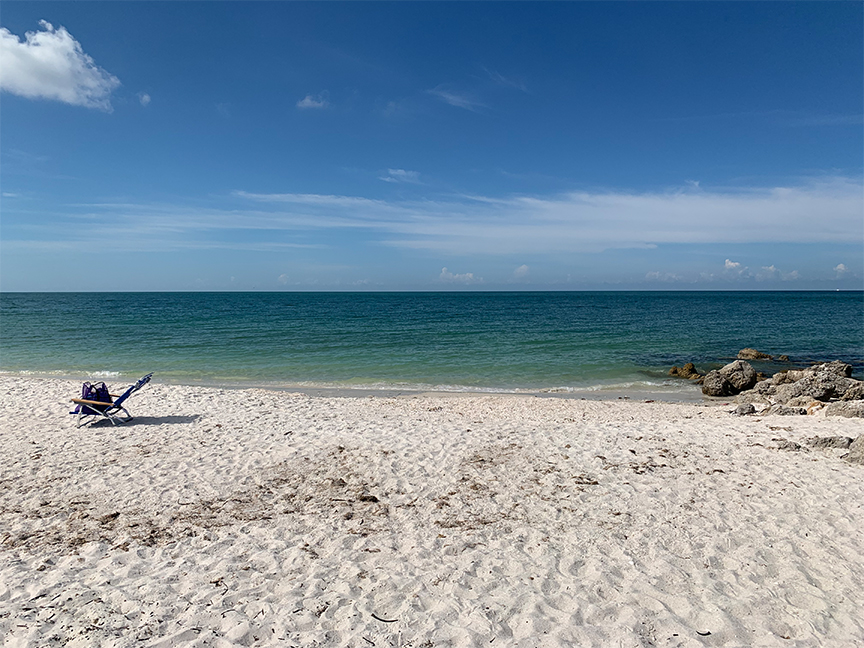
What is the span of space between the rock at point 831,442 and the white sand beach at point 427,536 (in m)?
0.19

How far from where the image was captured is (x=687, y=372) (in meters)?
20.7

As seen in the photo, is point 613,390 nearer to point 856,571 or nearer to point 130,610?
point 856,571

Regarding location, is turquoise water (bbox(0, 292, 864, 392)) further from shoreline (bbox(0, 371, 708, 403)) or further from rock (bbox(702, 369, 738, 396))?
rock (bbox(702, 369, 738, 396))

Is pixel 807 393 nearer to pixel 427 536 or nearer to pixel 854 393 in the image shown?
pixel 854 393

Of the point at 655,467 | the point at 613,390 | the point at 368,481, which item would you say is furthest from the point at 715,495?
the point at 613,390

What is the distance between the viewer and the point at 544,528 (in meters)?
6.05

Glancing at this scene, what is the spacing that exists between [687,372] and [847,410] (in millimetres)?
9095

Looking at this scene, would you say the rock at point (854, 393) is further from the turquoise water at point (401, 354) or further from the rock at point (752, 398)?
the turquoise water at point (401, 354)

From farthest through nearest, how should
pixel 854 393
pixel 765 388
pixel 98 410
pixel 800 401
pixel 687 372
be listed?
pixel 687 372, pixel 765 388, pixel 854 393, pixel 800 401, pixel 98 410

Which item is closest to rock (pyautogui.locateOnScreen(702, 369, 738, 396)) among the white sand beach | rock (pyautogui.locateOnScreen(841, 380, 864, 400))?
rock (pyautogui.locateOnScreen(841, 380, 864, 400))

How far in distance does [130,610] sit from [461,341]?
90.5ft

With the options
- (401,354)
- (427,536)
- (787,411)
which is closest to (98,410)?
(427,536)

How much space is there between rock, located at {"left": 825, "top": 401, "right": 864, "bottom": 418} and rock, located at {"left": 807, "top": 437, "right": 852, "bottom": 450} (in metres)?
3.51

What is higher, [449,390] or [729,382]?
[729,382]
